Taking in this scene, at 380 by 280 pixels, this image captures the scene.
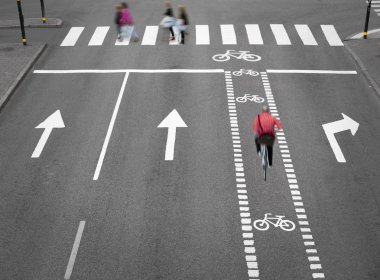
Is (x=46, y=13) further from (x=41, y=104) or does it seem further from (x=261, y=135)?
(x=261, y=135)

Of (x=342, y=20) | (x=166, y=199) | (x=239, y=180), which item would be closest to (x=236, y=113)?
(x=239, y=180)

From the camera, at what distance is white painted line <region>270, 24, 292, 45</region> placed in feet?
113

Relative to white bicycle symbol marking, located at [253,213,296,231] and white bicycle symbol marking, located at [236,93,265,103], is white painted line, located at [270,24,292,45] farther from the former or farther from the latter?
white bicycle symbol marking, located at [253,213,296,231]

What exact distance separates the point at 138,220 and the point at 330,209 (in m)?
5.67

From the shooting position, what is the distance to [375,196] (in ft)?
66.4

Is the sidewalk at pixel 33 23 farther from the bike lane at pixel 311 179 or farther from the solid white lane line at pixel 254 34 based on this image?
the bike lane at pixel 311 179

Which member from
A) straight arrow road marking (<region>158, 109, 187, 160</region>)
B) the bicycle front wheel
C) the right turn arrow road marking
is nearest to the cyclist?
straight arrow road marking (<region>158, 109, 187, 160</region>)

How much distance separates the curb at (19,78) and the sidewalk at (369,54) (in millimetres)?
15412

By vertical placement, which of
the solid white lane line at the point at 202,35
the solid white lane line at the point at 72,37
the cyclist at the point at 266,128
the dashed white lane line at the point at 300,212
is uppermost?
the cyclist at the point at 266,128

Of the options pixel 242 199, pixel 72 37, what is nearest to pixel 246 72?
pixel 72 37

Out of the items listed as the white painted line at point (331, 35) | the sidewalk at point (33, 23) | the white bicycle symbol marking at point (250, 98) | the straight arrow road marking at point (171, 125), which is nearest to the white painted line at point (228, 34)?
the white painted line at point (331, 35)

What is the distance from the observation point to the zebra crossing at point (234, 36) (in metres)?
34.6

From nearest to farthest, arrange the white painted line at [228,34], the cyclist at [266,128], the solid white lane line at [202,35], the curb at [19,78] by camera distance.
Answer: the cyclist at [266,128] < the curb at [19,78] < the solid white lane line at [202,35] < the white painted line at [228,34]

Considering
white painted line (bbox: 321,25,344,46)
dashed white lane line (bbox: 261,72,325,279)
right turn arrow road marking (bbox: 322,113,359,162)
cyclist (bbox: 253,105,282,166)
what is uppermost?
cyclist (bbox: 253,105,282,166)
